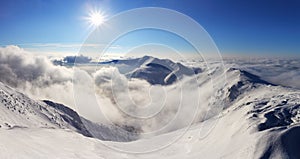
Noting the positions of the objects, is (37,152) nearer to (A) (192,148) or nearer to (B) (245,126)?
(A) (192,148)

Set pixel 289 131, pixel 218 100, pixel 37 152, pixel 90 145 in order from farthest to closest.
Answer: pixel 218 100 → pixel 90 145 → pixel 289 131 → pixel 37 152

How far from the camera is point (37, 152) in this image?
37.2 m

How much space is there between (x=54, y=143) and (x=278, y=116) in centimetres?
4379

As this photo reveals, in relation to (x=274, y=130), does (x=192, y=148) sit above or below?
below

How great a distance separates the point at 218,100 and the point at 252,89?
24.2 metres

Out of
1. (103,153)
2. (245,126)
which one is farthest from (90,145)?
(245,126)

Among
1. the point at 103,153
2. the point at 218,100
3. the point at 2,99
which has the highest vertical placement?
the point at 2,99

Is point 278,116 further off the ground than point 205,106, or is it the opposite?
point 278,116

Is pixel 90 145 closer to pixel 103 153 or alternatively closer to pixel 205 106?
pixel 103 153

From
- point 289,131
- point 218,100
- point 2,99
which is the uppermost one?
point 2,99

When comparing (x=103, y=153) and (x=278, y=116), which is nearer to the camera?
(x=103, y=153)

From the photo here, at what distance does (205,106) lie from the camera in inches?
6270

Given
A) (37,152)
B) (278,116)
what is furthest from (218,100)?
(37,152)

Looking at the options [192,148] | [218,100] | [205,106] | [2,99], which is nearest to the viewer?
[192,148]
